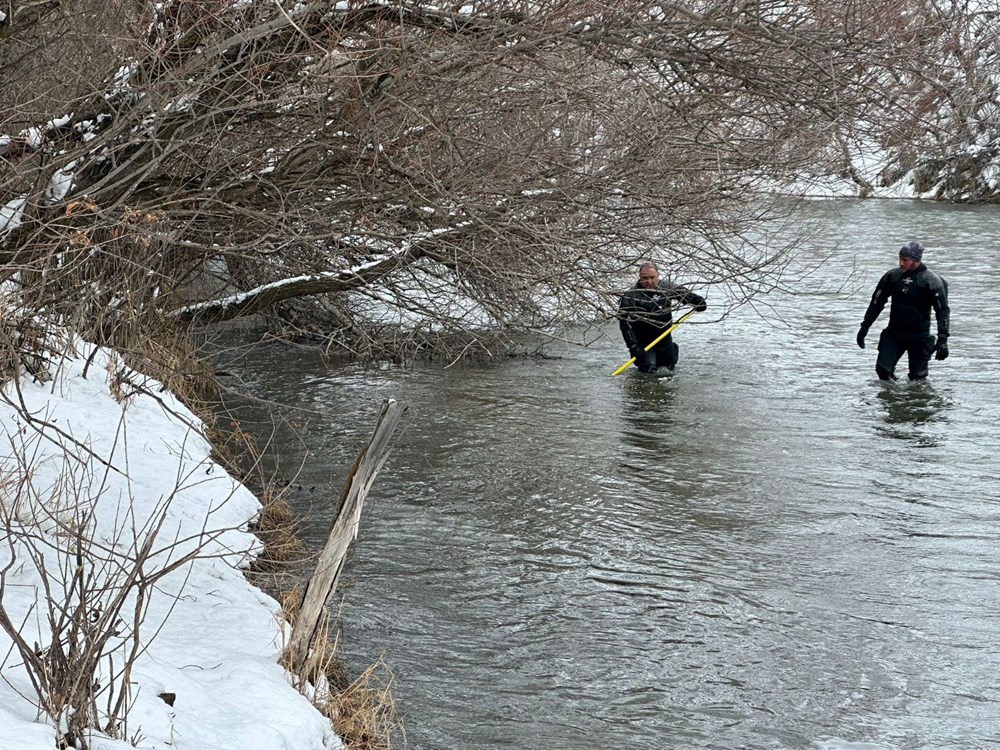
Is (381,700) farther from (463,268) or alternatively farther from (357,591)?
(463,268)

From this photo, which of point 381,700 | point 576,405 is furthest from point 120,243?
point 576,405

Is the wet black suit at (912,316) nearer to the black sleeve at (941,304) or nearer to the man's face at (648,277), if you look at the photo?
the black sleeve at (941,304)

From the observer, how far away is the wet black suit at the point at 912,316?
534 inches

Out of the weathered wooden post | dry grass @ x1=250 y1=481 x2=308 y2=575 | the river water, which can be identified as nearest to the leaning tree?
the river water

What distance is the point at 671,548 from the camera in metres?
8.72

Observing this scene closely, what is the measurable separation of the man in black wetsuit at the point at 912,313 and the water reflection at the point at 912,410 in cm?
24

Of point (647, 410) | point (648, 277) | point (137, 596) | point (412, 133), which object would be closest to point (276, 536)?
point (412, 133)

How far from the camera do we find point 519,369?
1545 centimetres

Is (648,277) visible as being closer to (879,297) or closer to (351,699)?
(879,297)

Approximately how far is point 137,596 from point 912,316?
11.3 m

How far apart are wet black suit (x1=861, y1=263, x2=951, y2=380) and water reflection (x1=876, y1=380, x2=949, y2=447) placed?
24 centimetres

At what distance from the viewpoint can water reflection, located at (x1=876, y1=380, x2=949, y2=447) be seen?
1203 cm

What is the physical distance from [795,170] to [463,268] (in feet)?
11.0

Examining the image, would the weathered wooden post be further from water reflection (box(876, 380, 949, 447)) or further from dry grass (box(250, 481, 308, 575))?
water reflection (box(876, 380, 949, 447))
